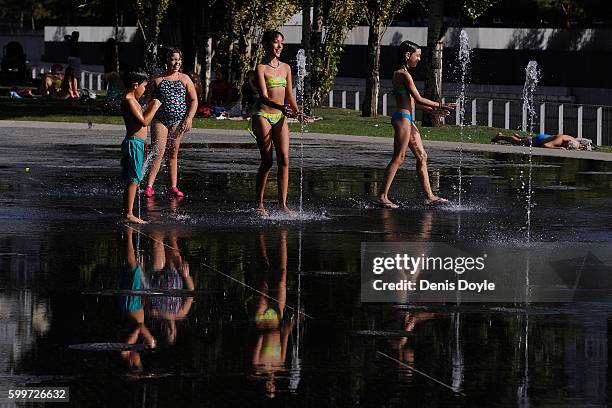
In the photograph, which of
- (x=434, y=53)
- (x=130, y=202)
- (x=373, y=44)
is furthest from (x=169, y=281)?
(x=373, y=44)

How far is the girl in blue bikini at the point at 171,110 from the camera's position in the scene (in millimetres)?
18000

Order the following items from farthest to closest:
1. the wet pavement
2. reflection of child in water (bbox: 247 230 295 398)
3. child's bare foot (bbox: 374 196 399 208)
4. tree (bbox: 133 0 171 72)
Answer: tree (bbox: 133 0 171 72) < child's bare foot (bbox: 374 196 399 208) < reflection of child in water (bbox: 247 230 295 398) < the wet pavement

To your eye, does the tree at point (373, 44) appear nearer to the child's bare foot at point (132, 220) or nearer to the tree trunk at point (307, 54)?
the tree trunk at point (307, 54)

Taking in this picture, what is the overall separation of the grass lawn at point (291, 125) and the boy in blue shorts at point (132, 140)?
53.9ft

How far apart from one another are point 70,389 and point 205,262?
5044 mm

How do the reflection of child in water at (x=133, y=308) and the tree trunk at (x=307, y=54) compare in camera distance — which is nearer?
the reflection of child in water at (x=133, y=308)

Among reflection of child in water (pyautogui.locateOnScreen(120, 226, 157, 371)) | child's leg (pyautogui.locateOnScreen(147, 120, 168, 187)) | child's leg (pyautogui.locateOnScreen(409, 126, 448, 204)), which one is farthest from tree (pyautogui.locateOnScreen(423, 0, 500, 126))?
reflection of child in water (pyautogui.locateOnScreen(120, 226, 157, 371))

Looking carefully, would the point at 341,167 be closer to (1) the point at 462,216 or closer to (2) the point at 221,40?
(1) the point at 462,216

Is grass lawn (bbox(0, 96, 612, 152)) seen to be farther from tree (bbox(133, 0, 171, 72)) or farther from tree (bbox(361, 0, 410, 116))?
tree (bbox(133, 0, 171, 72))

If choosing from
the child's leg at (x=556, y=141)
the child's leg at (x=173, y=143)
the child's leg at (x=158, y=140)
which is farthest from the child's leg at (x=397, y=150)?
the child's leg at (x=556, y=141)

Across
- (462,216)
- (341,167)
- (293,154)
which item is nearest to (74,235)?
→ (462,216)

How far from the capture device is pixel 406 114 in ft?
59.3

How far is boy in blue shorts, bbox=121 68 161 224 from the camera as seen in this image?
15.8 meters

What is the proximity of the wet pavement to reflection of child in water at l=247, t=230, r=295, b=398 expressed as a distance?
0.08 feet
